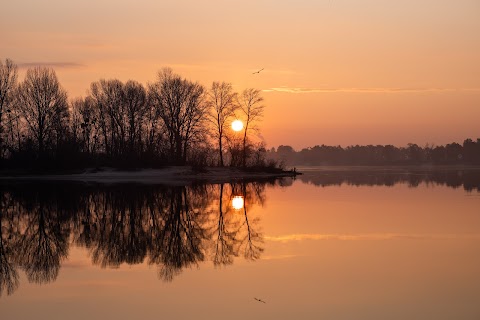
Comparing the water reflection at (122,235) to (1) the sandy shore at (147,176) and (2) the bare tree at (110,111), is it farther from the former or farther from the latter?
(2) the bare tree at (110,111)

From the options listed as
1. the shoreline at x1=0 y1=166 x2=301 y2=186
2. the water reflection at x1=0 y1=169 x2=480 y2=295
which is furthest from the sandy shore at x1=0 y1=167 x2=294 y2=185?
the water reflection at x1=0 y1=169 x2=480 y2=295

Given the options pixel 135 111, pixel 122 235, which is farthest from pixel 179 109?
pixel 122 235

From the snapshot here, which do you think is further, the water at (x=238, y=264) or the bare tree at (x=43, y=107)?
the bare tree at (x=43, y=107)

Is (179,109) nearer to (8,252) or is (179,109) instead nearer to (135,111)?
(135,111)

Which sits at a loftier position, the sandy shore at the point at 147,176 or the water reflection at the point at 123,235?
the sandy shore at the point at 147,176

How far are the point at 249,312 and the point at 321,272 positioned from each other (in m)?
3.66

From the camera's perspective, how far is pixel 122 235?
18.9m

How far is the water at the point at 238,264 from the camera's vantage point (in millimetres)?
10383

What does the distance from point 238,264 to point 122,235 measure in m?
6.05

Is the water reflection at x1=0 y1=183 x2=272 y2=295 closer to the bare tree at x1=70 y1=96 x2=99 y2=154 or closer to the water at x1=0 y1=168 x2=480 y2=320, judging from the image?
the water at x1=0 y1=168 x2=480 y2=320

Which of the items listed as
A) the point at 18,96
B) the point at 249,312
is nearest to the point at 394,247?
the point at 249,312

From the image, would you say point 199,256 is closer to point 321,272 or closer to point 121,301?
point 321,272

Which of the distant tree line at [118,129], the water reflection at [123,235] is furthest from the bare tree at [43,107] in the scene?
the water reflection at [123,235]

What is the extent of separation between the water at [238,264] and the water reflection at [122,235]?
0.05 meters
